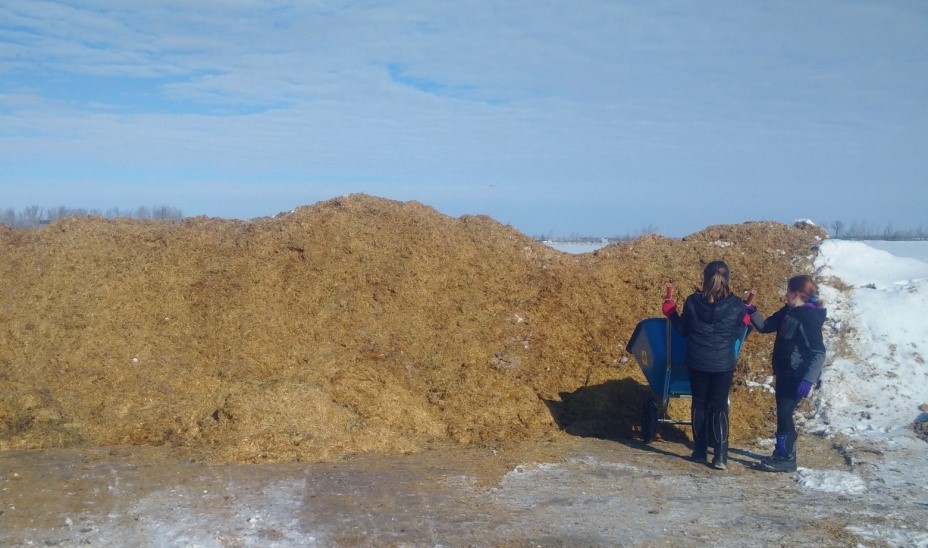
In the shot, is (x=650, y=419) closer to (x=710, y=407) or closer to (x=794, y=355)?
(x=710, y=407)

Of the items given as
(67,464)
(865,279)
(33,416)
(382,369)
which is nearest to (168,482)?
(67,464)

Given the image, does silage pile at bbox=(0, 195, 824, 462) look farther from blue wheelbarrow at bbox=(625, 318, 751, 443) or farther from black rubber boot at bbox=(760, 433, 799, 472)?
black rubber boot at bbox=(760, 433, 799, 472)

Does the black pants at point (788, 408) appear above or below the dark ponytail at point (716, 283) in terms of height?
below

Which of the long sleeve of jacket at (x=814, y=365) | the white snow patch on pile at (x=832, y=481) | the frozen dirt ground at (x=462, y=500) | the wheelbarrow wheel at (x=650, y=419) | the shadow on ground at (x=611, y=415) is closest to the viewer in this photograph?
the frozen dirt ground at (x=462, y=500)

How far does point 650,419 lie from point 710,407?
2.88 ft

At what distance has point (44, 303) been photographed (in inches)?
390

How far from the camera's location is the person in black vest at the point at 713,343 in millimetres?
7062

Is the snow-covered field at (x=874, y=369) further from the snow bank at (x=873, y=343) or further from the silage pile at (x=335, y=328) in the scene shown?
the silage pile at (x=335, y=328)

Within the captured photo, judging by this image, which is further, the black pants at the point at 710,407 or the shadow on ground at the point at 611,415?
the shadow on ground at the point at 611,415

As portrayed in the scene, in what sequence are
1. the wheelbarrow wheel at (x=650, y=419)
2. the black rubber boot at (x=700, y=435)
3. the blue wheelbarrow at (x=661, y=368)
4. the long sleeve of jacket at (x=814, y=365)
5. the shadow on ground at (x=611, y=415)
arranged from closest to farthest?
the long sleeve of jacket at (x=814, y=365) → the black rubber boot at (x=700, y=435) → the blue wheelbarrow at (x=661, y=368) → the wheelbarrow wheel at (x=650, y=419) → the shadow on ground at (x=611, y=415)

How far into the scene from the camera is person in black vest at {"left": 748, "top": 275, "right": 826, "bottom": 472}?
6.95m

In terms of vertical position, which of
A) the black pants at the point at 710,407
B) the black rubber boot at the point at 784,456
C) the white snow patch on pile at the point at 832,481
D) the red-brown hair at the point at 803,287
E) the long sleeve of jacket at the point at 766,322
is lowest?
the white snow patch on pile at the point at 832,481

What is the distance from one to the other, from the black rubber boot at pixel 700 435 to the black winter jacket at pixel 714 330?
487 mm

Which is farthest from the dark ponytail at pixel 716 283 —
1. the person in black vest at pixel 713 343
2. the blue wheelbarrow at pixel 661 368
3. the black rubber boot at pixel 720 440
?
the black rubber boot at pixel 720 440
